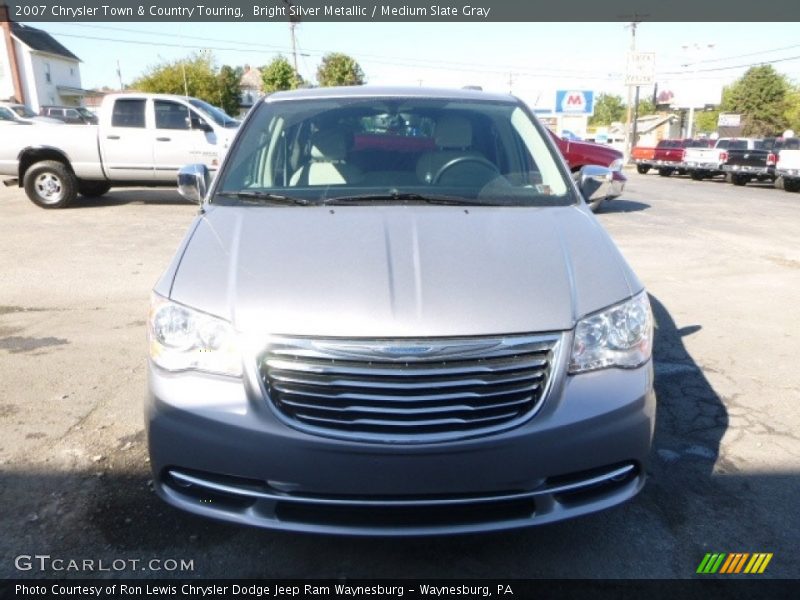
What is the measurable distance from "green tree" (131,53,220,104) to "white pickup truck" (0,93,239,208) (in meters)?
28.4

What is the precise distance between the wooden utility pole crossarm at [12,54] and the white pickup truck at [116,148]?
137ft

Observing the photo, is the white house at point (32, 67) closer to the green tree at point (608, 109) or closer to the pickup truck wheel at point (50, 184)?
the pickup truck wheel at point (50, 184)

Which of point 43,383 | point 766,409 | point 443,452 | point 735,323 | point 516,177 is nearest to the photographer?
point 443,452

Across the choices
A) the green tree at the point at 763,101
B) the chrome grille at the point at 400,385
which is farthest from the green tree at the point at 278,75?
the chrome grille at the point at 400,385

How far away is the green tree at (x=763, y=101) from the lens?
5484 centimetres

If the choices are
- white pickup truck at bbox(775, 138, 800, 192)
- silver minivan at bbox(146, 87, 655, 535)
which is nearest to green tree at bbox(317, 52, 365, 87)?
white pickup truck at bbox(775, 138, 800, 192)

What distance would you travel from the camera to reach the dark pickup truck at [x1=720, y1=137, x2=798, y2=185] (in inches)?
840

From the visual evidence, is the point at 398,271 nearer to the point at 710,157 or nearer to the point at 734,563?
the point at 734,563

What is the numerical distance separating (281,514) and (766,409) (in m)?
3.11

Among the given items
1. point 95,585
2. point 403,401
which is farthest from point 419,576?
point 95,585

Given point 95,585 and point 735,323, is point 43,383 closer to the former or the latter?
point 95,585

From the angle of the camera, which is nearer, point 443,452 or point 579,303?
point 443,452

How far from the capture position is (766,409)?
389 cm

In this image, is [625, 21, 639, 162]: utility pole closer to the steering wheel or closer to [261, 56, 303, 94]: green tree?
[261, 56, 303, 94]: green tree
